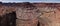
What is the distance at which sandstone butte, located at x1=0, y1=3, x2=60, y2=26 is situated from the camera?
4.40 feet

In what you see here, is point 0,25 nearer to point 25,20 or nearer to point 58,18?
point 25,20

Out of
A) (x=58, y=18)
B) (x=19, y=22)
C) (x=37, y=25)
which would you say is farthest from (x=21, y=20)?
(x=58, y=18)

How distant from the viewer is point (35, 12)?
53.3 inches

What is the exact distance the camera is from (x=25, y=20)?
1356 mm

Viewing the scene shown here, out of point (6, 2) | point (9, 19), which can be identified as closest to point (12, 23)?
point (9, 19)

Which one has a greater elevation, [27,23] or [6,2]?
[6,2]

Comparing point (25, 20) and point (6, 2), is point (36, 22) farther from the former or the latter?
point (6, 2)

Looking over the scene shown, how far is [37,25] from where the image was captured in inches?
54.1

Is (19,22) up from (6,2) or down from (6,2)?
down

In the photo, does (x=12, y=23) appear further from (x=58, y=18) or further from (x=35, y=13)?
(x=58, y=18)

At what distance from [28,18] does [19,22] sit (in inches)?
2.8

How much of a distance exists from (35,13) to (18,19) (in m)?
0.13

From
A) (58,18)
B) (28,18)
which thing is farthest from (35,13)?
(58,18)

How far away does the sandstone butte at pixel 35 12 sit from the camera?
1341mm
